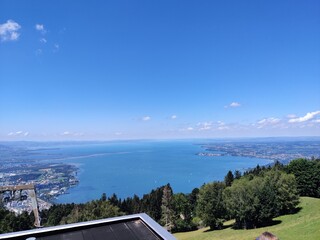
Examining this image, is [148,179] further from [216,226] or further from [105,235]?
[105,235]

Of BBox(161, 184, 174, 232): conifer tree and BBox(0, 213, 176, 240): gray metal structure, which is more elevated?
BBox(0, 213, 176, 240): gray metal structure

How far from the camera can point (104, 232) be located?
613cm

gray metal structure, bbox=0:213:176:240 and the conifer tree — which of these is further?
the conifer tree

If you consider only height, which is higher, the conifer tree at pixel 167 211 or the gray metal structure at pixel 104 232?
the gray metal structure at pixel 104 232

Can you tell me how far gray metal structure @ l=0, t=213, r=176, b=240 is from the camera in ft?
18.8

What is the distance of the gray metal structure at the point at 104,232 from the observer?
226 inches

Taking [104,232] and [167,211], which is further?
[167,211]

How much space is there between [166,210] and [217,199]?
10731 mm

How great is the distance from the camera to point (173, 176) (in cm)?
17600

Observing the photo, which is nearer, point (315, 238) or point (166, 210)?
point (315, 238)

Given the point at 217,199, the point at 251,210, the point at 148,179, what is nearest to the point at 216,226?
the point at 217,199

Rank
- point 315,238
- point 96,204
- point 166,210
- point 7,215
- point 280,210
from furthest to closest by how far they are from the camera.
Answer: point 166,210
point 96,204
point 280,210
point 7,215
point 315,238

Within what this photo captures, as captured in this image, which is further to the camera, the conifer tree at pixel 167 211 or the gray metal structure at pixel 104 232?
the conifer tree at pixel 167 211

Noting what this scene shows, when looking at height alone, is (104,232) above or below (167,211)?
above
